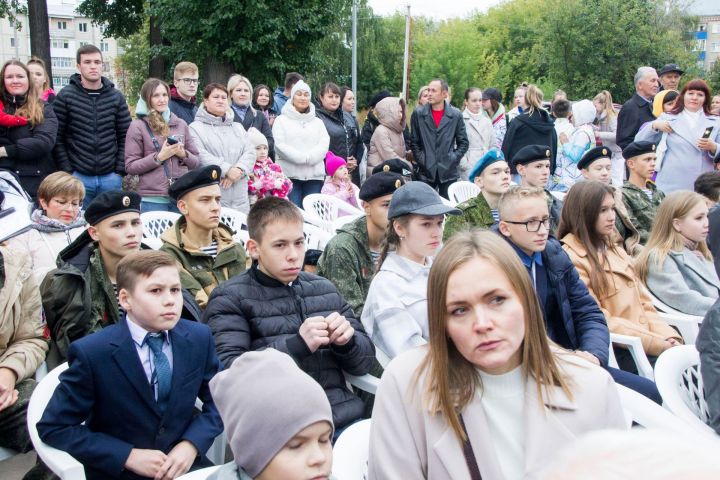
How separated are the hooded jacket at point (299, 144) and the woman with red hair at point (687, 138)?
373 centimetres

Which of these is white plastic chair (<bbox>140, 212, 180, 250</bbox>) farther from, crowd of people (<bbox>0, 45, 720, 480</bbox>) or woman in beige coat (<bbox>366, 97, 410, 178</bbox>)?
woman in beige coat (<bbox>366, 97, 410, 178</bbox>)

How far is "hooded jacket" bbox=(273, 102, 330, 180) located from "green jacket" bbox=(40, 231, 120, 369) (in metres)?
4.09

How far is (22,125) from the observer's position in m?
5.70

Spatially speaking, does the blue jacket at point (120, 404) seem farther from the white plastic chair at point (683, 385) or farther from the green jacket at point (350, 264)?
the white plastic chair at point (683, 385)

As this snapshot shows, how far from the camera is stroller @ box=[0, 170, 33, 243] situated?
13.0ft

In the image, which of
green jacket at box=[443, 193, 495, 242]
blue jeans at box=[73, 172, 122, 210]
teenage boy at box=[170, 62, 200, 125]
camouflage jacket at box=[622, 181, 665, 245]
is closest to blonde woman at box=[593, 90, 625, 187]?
camouflage jacket at box=[622, 181, 665, 245]

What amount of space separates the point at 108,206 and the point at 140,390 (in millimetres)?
1234

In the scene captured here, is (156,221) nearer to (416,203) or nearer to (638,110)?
(416,203)

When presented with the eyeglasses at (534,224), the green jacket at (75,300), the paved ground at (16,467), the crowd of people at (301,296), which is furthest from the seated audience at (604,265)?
the paved ground at (16,467)

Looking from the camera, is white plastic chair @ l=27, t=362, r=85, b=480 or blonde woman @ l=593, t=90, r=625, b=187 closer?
white plastic chair @ l=27, t=362, r=85, b=480

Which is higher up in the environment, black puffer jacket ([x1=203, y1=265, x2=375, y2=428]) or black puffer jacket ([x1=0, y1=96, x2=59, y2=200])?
black puffer jacket ([x1=0, y1=96, x2=59, y2=200])

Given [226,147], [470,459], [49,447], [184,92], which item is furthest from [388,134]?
[470,459]

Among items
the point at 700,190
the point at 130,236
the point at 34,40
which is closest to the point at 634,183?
the point at 700,190

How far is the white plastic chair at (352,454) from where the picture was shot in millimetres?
2326
